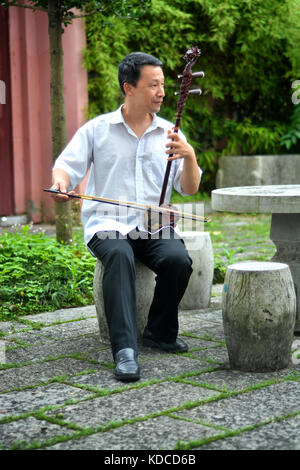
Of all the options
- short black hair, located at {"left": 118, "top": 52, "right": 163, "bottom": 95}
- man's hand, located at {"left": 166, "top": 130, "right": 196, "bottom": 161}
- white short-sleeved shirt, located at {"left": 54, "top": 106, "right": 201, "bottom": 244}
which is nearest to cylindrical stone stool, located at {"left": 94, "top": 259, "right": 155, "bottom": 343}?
white short-sleeved shirt, located at {"left": 54, "top": 106, "right": 201, "bottom": 244}

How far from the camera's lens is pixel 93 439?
108 inches

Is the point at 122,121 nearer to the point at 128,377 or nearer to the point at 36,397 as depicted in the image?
the point at 128,377

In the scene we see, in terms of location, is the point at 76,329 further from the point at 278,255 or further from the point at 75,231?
the point at 75,231

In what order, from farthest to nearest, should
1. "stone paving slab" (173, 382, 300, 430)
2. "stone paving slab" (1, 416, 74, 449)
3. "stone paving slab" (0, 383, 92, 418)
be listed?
"stone paving slab" (0, 383, 92, 418) → "stone paving slab" (173, 382, 300, 430) → "stone paving slab" (1, 416, 74, 449)

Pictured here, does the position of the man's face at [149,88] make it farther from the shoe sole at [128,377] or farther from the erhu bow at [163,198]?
the shoe sole at [128,377]

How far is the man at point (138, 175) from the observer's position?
12.9 feet

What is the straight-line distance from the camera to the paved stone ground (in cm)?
274

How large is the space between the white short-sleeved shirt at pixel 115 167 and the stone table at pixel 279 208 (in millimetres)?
307

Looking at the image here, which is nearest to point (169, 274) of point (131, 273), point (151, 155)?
point (131, 273)

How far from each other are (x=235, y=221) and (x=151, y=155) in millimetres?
5579

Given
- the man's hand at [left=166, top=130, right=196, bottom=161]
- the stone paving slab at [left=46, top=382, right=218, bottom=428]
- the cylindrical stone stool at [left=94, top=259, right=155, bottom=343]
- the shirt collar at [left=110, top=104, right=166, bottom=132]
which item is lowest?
the stone paving slab at [left=46, top=382, right=218, bottom=428]

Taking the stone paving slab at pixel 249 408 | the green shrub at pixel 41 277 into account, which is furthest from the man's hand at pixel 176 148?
the green shrub at pixel 41 277

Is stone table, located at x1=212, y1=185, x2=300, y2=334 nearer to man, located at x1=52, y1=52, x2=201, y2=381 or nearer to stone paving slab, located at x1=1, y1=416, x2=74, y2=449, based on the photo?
man, located at x1=52, y1=52, x2=201, y2=381

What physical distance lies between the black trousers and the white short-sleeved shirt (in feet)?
0.45
